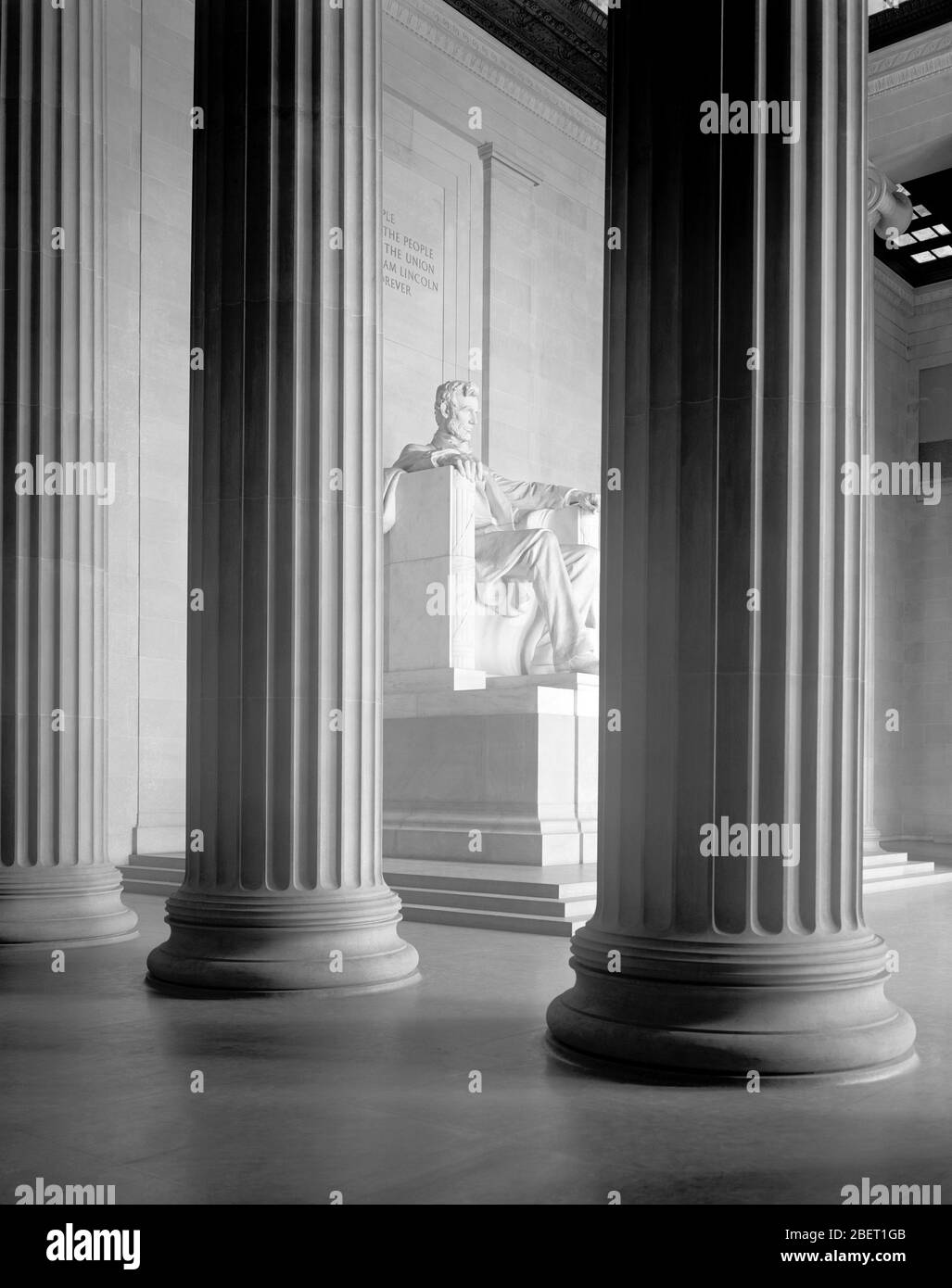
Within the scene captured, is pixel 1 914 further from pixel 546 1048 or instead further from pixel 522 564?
pixel 522 564

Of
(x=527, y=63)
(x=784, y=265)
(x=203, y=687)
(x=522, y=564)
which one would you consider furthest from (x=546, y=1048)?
(x=527, y=63)

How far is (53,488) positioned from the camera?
9750 millimetres

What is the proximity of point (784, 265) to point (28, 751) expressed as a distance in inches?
259

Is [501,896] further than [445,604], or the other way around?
[445,604]

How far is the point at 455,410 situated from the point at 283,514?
7.80 meters

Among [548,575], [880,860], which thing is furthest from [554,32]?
[880,860]

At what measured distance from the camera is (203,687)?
7762mm

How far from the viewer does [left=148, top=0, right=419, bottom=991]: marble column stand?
24.7 ft

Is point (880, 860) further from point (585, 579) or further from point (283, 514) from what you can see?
point (283, 514)

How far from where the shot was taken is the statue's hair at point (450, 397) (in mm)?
15164

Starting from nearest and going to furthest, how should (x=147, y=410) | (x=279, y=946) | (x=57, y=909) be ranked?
(x=279, y=946)
(x=57, y=909)
(x=147, y=410)

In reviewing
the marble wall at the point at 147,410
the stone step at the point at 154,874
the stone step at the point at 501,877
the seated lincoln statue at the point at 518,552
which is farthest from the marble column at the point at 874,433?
the marble wall at the point at 147,410

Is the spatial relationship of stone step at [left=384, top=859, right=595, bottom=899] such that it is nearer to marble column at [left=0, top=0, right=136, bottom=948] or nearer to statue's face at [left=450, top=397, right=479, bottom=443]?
marble column at [left=0, top=0, right=136, bottom=948]

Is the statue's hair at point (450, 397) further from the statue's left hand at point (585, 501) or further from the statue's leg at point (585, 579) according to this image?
the statue's leg at point (585, 579)
